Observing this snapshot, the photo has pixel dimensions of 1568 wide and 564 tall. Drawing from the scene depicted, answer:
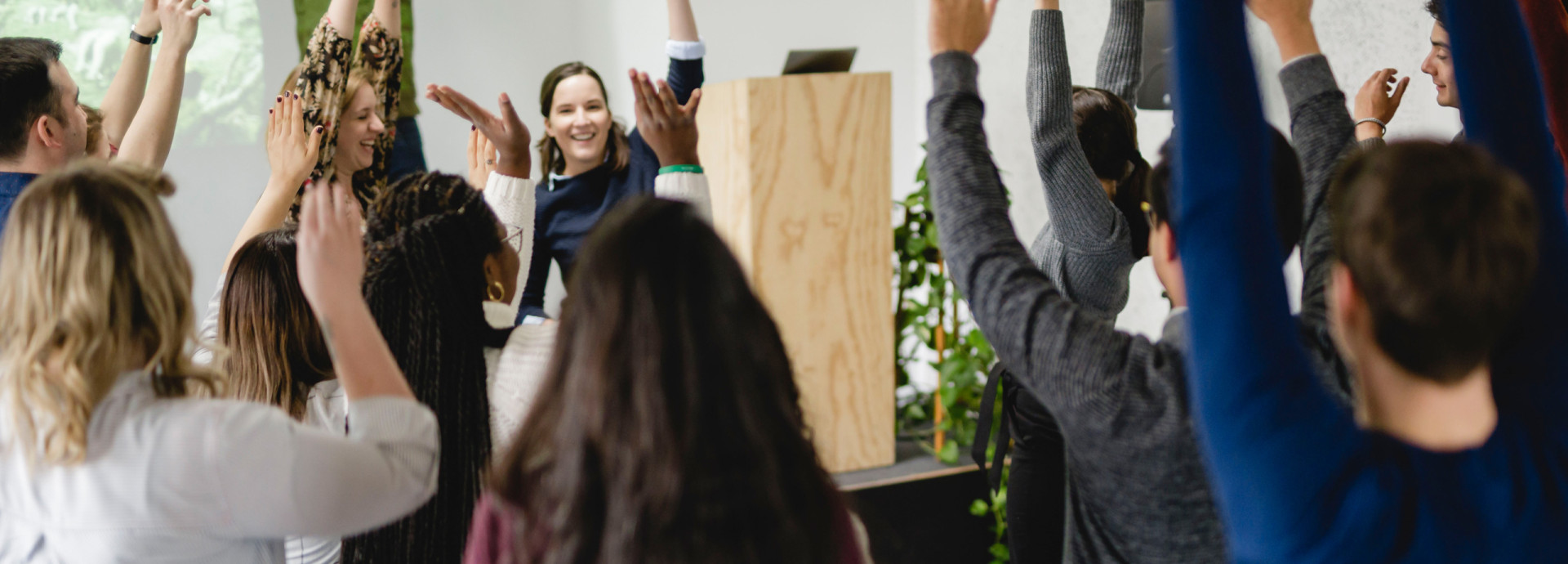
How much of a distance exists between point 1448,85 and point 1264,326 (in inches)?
50.0

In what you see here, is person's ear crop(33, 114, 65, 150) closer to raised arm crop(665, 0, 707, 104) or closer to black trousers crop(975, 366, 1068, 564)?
raised arm crop(665, 0, 707, 104)

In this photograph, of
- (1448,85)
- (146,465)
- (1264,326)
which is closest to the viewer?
(1264,326)

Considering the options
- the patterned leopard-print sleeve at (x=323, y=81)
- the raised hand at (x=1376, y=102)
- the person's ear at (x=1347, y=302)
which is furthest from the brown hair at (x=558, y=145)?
the person's ear at (x=1347, y=302)

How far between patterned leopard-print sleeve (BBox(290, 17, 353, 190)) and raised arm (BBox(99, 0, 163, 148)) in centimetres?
25

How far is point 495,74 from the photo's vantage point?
3.98 m

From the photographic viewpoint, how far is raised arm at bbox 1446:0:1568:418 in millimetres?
698

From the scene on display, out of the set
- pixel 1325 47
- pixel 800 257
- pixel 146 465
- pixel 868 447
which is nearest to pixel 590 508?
pixel 146 465

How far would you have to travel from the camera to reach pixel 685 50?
6.54 ft

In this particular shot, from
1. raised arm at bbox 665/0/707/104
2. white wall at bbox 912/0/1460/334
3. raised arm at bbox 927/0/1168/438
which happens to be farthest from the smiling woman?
raised arm at bbox 927/0/1168/438

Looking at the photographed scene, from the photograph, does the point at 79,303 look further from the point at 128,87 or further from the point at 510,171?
the point at 128,87

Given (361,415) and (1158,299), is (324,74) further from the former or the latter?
(1158,299)

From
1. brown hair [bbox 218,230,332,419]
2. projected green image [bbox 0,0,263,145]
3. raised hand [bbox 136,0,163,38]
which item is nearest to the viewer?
brown hair [bbox 218,230,332,419]

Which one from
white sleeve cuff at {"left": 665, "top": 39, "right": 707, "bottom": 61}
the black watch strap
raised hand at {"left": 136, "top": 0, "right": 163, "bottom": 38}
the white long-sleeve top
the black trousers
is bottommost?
the black trousers

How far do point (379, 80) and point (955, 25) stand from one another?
5.14ft
